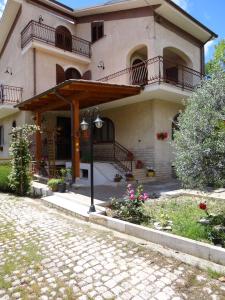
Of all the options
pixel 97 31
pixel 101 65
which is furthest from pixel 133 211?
pixel 97 31

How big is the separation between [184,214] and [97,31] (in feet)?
45.0

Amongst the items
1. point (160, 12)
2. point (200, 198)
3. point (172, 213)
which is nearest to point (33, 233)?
point (172, 213)

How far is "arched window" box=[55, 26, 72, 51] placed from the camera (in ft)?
53.7

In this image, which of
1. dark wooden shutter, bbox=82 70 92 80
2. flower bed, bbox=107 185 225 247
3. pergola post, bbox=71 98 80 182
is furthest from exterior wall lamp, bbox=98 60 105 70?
flower bed, bbox=107 185 225 247

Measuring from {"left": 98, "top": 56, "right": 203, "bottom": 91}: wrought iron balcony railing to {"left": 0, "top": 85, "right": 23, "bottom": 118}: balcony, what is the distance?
16.7 feet

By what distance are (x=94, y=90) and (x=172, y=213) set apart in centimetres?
584

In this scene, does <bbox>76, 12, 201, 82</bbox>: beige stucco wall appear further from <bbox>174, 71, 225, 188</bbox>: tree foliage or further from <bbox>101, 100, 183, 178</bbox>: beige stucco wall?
<bbox>174, 71, 225, 188</bbox>: tree foliage

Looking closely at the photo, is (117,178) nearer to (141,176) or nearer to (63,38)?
(141,176)

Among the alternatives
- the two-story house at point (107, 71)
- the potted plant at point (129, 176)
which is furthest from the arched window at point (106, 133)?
the potted plant at point (129, 176)

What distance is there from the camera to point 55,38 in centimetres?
1614

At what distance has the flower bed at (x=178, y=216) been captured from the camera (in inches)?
183

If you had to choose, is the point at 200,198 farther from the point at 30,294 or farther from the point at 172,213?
the point at 30,294

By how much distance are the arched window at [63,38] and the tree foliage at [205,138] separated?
13210mm

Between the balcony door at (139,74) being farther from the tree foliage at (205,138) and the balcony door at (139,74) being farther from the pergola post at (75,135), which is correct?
the tree foliage at (205,138)
